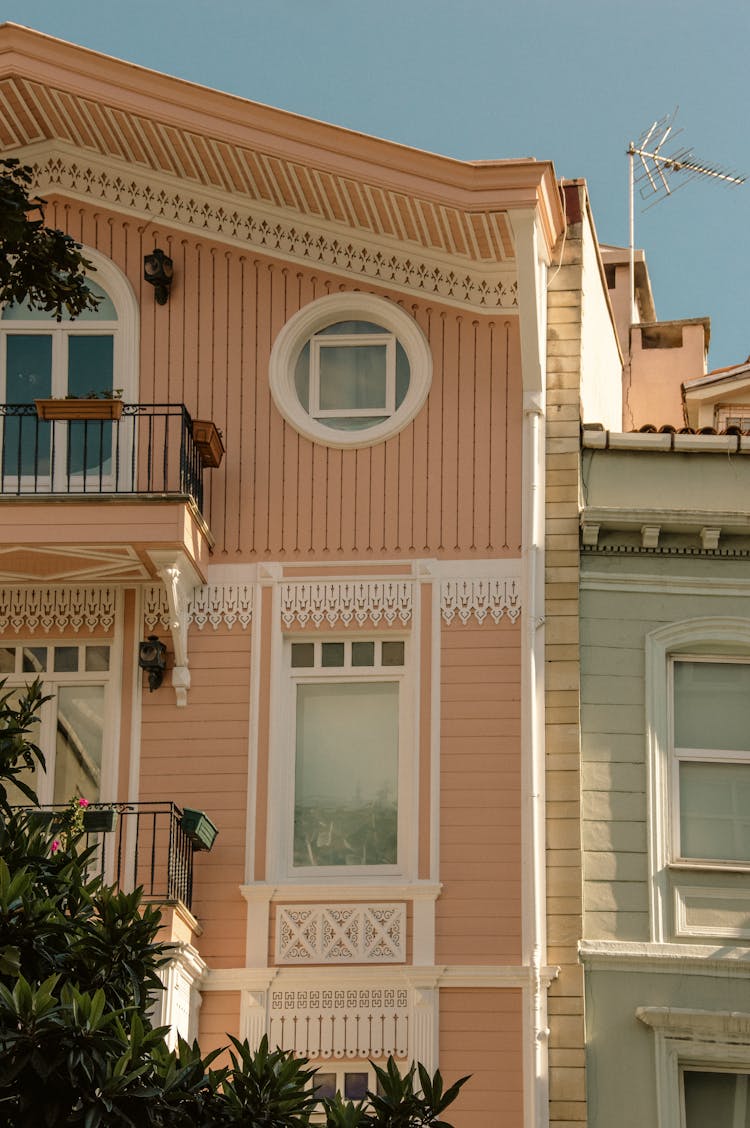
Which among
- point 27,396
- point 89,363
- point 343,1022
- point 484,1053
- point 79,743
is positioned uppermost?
point 89,363

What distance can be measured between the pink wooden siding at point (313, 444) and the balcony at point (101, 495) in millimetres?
432

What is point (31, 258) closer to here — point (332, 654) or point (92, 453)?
point (92, 453)

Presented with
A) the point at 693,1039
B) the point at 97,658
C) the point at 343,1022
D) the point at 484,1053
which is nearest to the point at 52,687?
Answer: the point at 97,658

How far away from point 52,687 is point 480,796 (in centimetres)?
395

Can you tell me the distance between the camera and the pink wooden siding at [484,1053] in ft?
57.1

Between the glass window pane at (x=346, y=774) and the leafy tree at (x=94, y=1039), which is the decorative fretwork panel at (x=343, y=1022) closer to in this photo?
the glass window pane at (x=346, y=774)

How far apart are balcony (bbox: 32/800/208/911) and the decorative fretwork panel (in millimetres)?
1257

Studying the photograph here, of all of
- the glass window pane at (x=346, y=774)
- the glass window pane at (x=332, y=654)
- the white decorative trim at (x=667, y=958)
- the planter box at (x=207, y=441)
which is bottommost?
the white decorative trim at (x=667, y=958)

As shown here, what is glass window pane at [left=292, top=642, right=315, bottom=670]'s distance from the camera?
19094 mm

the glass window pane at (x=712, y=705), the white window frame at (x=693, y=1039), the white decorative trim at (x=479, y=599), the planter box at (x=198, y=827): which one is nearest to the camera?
the white window frame at (x=693, y=1039)

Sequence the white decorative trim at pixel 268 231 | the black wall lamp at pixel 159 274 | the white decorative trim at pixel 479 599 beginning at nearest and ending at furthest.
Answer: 1. the white decorative trim at pixel 479 599
2. the white decorative trim at pixel 268 231
3. the black wall lamp at pixel 159 274

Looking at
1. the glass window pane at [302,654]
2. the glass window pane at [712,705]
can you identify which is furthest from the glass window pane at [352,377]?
the glass window pane at [712,705]

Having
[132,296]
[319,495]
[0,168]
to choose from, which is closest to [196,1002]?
[319,495]

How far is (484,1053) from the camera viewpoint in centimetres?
1758
